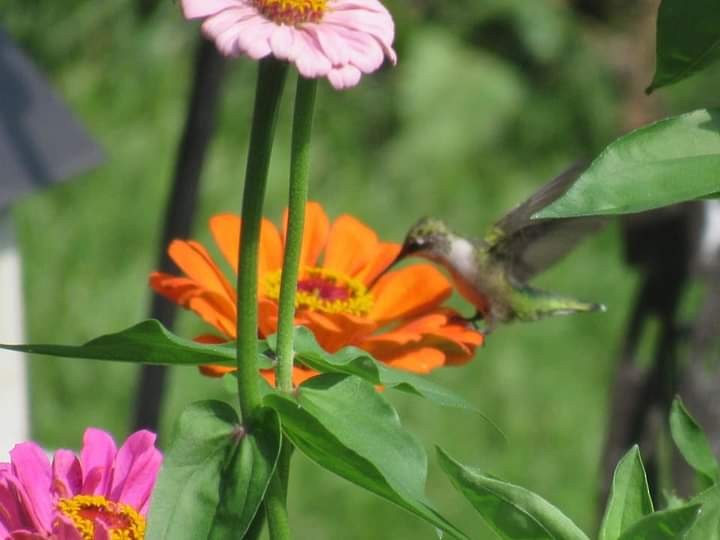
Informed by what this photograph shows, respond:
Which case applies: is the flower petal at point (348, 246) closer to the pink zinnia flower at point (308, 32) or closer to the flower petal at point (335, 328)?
the flower petal at point (335, 328)

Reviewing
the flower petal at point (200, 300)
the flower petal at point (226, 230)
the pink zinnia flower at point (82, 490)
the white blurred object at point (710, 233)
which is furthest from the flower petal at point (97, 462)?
the white blurred object at point (710, 233)

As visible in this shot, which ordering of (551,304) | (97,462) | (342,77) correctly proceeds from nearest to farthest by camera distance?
(342,77) → (97,462) → (551,304)

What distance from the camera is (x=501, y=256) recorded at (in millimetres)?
1154

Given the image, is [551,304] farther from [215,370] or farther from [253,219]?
[253,219]

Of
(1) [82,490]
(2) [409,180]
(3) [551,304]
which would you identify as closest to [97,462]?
(1) [82,490]

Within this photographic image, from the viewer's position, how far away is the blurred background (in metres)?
2.35

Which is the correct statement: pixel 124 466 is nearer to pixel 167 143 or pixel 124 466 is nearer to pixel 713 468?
pixel 713 468

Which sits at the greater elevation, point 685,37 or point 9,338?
point 685,37

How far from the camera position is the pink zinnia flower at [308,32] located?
50cm

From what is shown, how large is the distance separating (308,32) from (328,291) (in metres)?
0.34

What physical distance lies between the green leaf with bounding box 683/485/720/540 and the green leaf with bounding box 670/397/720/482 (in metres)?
0.09

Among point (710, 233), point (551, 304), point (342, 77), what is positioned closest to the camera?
point (342, 77)

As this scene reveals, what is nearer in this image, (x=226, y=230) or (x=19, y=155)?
(x=226, y=230)

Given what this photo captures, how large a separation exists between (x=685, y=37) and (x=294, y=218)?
6.7 inches
